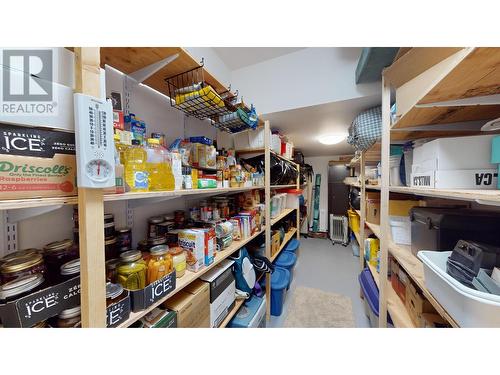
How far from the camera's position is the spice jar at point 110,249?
686 millimetres

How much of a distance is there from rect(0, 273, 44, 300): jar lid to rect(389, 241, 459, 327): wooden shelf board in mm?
1161

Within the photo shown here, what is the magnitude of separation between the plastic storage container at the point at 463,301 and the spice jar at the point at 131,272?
3.17ft

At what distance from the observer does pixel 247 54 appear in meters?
1.59

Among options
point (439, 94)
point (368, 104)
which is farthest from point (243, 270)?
point (368, 104)

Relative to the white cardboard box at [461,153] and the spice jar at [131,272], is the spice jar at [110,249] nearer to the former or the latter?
the spice jar at [131,272]

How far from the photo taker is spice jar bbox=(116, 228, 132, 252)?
29.5 inches

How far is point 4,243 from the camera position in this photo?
1.77ft

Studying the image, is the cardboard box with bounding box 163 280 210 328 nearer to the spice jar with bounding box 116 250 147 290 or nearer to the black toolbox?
the spice jar with bounding box 116 250 147 290

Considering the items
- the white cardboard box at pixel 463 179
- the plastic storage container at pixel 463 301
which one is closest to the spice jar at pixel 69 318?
the plastic storage container at pixel 463 301

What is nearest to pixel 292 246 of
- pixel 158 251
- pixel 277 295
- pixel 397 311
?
pixel 277 295

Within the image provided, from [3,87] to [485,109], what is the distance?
1.54 meters

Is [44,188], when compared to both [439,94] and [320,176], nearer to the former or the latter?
[439,94]

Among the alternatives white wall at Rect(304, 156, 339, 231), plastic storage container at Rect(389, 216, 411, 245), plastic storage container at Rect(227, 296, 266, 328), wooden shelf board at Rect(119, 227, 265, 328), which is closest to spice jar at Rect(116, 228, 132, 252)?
wooden shelf board at Rect(119, 227, 265, 328)

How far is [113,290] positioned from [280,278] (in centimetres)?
154
